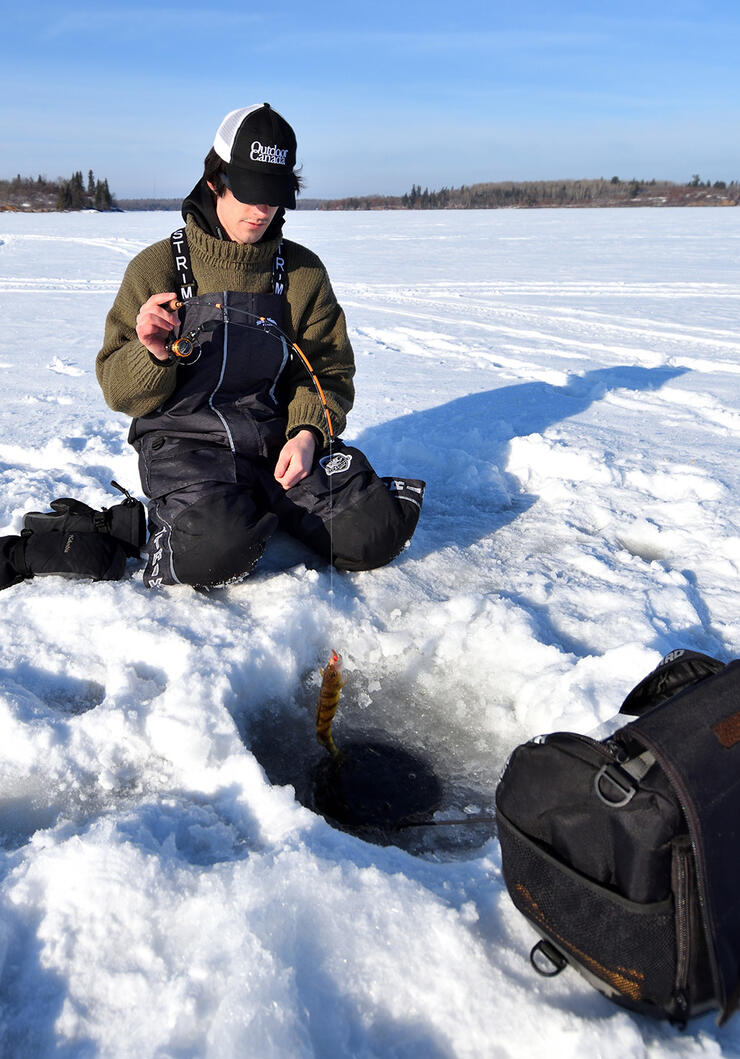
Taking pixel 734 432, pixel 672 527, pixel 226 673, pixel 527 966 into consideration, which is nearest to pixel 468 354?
pixel 734 432

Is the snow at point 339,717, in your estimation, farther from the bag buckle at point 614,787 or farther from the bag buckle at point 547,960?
the bag buckle at point 614,787

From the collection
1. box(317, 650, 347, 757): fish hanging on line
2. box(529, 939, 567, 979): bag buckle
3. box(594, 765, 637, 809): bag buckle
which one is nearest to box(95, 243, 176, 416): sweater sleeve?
box(317, 650, 347, 757): fish hanging on line

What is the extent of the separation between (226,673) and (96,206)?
68961mm

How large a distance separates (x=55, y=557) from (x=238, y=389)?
93cm

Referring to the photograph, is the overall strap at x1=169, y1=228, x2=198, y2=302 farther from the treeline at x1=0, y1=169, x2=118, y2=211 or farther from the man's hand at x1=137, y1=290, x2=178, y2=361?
the treeline at x1=0, y1=169, x2=118, y2=211

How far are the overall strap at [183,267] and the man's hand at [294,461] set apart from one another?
2.18 feet

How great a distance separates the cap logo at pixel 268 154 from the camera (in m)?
2.69

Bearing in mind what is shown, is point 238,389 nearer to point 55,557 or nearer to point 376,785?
point 55,557

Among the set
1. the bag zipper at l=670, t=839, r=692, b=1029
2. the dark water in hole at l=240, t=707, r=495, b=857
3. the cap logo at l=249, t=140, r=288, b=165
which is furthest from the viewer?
the cap logo at l=249, t=140, r=288, b=165

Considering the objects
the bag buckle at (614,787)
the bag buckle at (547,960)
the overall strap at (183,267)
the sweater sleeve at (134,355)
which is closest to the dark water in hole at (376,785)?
the bag buckle at (547,960)

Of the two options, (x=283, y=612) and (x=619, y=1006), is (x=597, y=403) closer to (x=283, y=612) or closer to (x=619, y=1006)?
(x=283, y=612)

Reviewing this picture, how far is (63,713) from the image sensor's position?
2.23 m

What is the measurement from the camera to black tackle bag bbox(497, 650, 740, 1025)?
1.38 meters

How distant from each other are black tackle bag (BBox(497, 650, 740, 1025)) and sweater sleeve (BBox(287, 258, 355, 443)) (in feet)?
6.33
